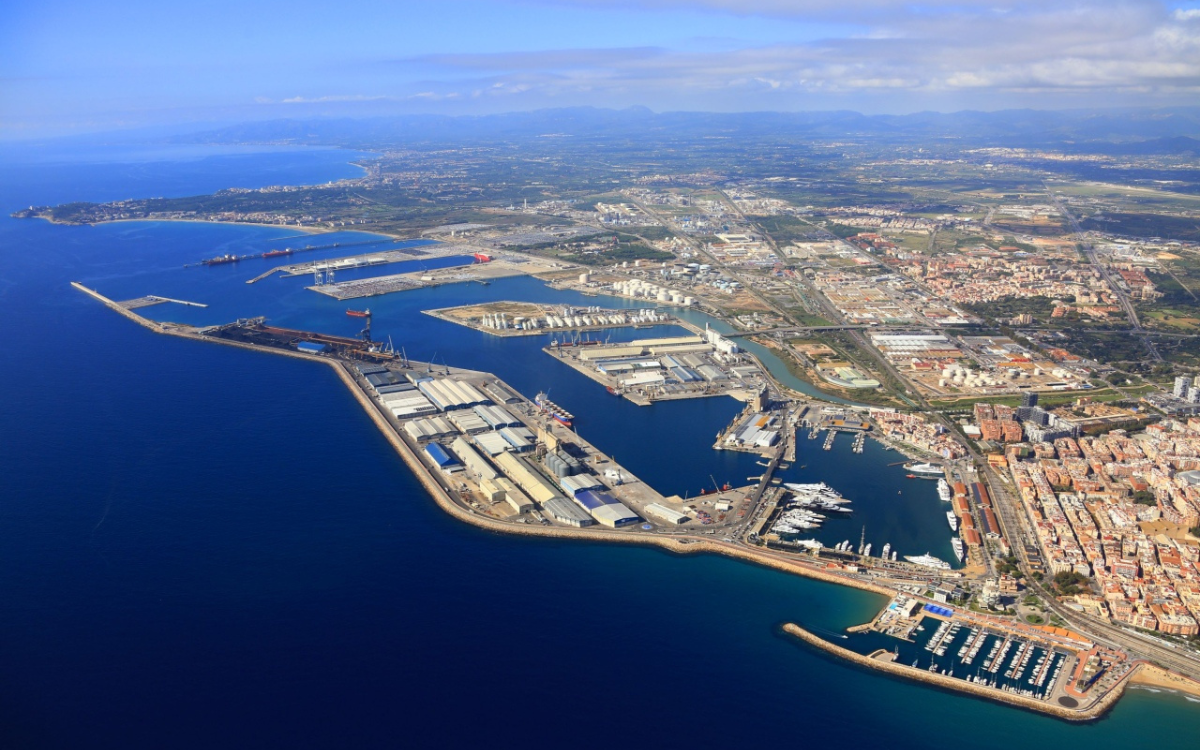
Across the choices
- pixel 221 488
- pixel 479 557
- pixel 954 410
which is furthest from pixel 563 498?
pixel 954 410

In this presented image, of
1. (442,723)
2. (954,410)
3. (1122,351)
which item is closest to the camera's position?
(442,723)

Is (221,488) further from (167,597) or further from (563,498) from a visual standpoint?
(563,498)

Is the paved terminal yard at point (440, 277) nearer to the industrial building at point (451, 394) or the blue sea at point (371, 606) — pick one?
the blue sea at point (371, 606)

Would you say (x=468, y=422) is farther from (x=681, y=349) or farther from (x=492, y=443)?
(x=681, y=349)

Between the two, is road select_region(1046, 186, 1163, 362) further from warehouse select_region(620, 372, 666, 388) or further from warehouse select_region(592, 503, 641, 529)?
warehouse select_region(592, 503, 641, 529)

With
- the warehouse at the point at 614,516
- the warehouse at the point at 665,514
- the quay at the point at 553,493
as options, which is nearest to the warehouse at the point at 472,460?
the quay at the point at 553,493

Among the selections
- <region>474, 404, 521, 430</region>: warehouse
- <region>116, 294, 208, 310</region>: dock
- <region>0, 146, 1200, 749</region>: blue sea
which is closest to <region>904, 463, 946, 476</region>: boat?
<region>0, 146, 1200, 749</region>: blue sea
